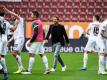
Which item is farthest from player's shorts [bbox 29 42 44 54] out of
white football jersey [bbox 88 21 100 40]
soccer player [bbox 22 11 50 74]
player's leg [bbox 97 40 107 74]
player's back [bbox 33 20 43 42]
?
white football jersey [bbox 88 21 100 40]

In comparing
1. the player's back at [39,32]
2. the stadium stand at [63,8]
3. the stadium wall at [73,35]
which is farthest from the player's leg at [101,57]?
the stadium stand at [63,8]

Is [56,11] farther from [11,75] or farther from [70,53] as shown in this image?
[11,75]

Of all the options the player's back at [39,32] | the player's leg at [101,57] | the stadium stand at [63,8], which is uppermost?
the stadium stand at [63,8]

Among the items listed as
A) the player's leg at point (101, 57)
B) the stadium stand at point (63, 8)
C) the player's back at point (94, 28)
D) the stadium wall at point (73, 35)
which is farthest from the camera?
the stadium stand at point (63, 8)

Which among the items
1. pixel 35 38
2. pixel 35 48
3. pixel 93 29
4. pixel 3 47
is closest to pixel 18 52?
pixel 35 48

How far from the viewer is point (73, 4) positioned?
3375 centimetres

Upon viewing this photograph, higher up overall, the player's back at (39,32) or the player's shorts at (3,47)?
the player's back at (39,32)

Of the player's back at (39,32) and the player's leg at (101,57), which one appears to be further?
the player's leg at (101,57)

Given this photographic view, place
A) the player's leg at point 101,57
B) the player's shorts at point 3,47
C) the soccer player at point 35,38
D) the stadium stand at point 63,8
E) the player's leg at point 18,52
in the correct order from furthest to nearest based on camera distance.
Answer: the stadium stand at point 63,8, the player's leg at point 18,52, the player's leg at point 101,57, the soccer player at point 35,38, the player's shorts at point 3,47

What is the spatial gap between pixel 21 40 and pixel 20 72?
1.28m

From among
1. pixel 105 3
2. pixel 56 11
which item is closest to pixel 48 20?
pixel 56 11

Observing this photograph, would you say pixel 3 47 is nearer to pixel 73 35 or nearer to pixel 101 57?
pixel 101 57

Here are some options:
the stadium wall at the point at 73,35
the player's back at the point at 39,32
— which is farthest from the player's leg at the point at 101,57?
the stadium wall at the point at 73,35

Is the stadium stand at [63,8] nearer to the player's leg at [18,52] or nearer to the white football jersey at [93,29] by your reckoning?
the white football jersey at [93,29]
